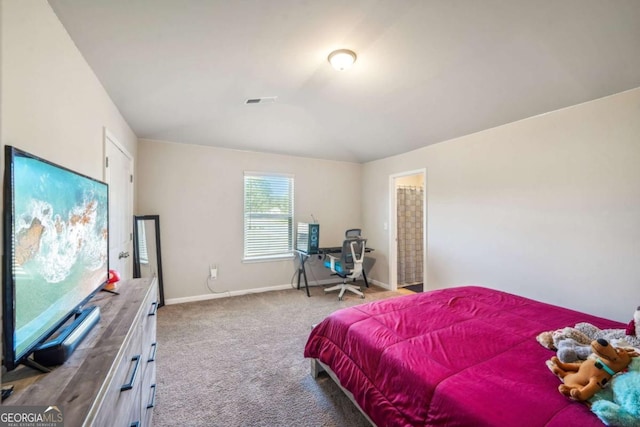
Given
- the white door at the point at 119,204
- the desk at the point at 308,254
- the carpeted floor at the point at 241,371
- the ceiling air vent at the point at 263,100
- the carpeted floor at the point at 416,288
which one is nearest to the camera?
the carpeted floor at the point at 241,371

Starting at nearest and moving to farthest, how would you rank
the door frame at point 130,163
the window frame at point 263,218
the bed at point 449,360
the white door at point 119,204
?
the bed at point 449,360 < the door frame at point 130,163 < the white door at point 119,204 < the window frame at point 263,218

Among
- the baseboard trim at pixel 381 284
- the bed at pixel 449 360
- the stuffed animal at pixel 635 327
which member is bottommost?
the baseboard trim at pixel 381 284

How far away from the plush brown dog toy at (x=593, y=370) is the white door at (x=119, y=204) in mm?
3218

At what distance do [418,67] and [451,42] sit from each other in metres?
0.36

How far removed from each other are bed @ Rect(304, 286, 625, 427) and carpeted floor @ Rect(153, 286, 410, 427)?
21 cm

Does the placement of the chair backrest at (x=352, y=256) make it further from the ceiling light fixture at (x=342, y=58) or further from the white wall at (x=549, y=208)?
the ceiling light fixture at (x=342, y=58)

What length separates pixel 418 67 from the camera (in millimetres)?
2410

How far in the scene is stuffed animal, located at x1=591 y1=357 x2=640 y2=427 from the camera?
3.09 feet

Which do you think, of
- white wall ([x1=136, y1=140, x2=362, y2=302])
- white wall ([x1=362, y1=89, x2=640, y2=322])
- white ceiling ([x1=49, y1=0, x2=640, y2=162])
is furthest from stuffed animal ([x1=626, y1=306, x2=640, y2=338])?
white wall ([x1=136, y1=140, x2=362, y2=302])

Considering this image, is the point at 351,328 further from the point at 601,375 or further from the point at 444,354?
the point at 601,375

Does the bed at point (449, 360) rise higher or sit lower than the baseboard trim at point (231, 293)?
higher

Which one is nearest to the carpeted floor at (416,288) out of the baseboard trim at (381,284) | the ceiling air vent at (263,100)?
the baseboard trim at (381,284)

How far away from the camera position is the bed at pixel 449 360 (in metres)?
1.08

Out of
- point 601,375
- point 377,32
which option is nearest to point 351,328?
point 601,375
